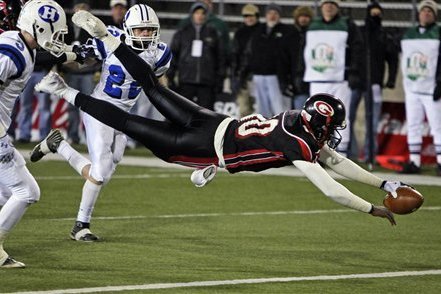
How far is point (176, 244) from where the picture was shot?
31.1ft

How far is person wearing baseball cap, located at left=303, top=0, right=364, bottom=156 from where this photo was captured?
1501 centimetres

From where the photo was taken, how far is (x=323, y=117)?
8266 millimetres

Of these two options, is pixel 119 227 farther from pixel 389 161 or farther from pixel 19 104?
pixel 19 104

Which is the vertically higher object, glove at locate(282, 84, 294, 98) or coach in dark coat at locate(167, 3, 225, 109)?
coach in dark coat at locate(167, 3, 225, 109)

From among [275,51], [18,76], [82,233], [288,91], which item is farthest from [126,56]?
[288,91]

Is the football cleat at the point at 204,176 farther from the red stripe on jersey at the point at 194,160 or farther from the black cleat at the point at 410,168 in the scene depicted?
the black cleat at the point at 410,168

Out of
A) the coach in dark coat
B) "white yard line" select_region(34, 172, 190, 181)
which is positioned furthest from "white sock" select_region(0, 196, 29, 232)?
the coach in dark coat

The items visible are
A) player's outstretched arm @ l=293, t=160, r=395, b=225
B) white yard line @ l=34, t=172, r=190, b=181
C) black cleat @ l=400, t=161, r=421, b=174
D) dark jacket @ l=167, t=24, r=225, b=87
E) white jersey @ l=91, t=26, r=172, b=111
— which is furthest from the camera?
dark jacket @ l=167, t=24, r=225, b=87

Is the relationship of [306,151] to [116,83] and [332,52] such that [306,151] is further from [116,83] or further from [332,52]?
[332,52]

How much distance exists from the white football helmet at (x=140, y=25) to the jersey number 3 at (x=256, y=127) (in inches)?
51.2

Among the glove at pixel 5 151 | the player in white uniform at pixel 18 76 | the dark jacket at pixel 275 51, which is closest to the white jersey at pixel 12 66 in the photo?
the player in white uniform at pixel 18 76

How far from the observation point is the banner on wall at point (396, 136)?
16.2m

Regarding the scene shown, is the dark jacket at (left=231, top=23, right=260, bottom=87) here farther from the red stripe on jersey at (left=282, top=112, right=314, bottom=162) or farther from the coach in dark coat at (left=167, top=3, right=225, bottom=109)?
the red stripe on jersey at (left=282, top=112, right=314, bottom=162)

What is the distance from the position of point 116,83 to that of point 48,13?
1.32m
